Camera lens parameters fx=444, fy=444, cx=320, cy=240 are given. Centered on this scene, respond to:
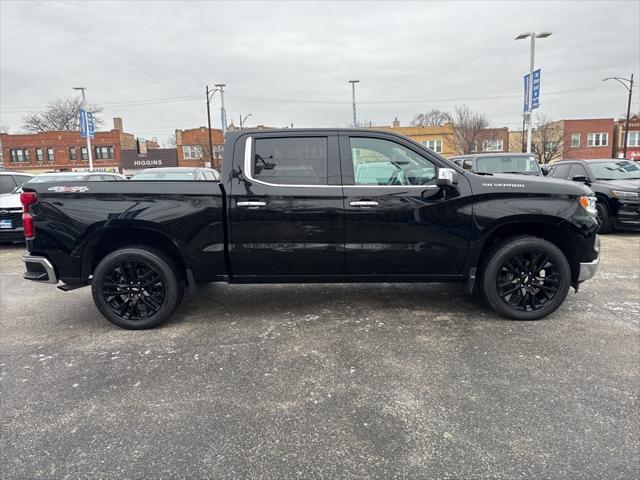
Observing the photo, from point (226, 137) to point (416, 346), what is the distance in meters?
2.72

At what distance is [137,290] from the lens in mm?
4379

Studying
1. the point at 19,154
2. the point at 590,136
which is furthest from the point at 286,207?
the point at 19,154

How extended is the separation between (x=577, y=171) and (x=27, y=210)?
11416mm

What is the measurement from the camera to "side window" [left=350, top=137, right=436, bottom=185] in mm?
4273

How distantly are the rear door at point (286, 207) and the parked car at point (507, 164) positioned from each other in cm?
779

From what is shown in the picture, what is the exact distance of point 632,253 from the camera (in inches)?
310

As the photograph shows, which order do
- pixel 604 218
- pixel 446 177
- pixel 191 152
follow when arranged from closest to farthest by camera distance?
pixel 446 177 < pixel 604 218 < pixel 191 152

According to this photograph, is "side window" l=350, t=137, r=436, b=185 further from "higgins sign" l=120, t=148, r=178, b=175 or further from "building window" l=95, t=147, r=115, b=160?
"building window" l=95, t=147, r=115, b=160

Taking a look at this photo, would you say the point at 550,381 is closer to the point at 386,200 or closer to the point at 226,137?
the point at 386,200

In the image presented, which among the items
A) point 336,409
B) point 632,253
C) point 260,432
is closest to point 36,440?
point 260,432

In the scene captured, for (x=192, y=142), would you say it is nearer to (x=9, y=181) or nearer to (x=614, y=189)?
(x=9, y=181)

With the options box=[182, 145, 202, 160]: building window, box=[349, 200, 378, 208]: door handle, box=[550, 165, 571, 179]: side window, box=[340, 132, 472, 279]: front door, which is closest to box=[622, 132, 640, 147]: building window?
box=[550, 165, 571, 179]: side window

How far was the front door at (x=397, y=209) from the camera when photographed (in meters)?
4.22

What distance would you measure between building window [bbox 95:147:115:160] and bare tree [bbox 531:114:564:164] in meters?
46.4
